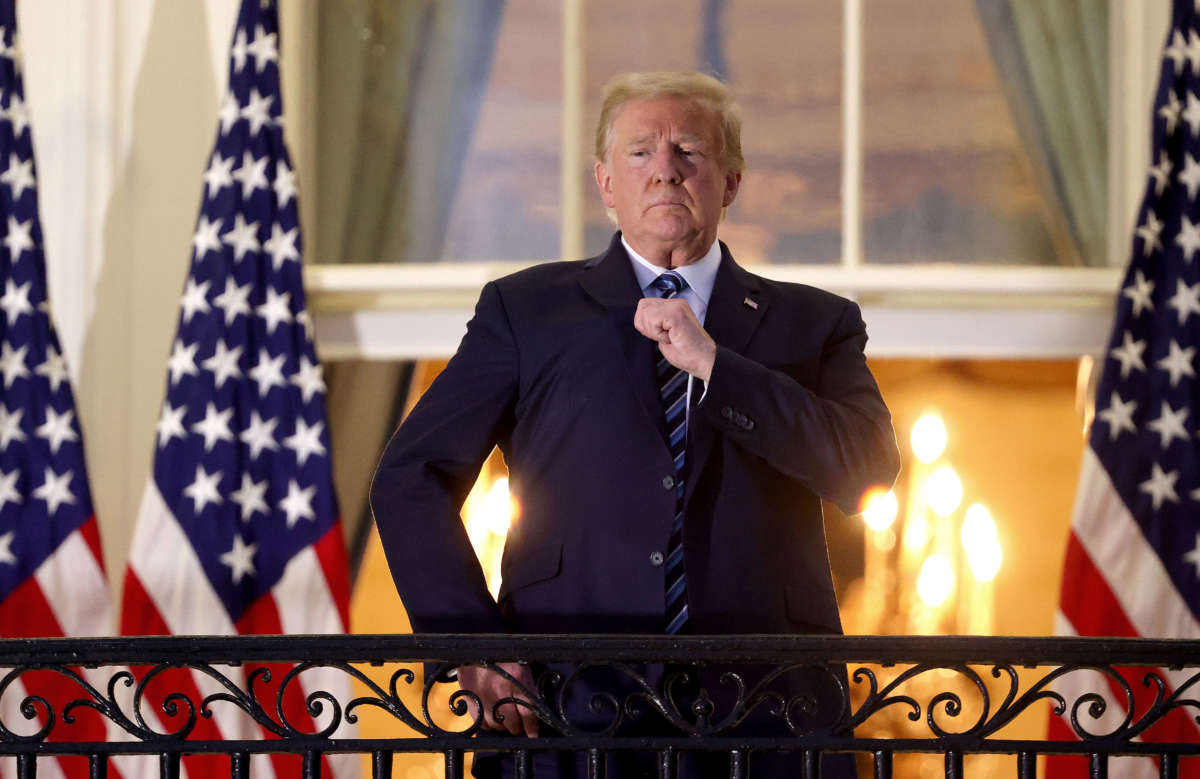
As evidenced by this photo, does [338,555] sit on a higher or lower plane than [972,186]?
lower

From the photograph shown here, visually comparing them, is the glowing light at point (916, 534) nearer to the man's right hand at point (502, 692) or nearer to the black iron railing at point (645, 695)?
the black iron railing at point (645, 695)

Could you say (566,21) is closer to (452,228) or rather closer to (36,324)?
(452,228)

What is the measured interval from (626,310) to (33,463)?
2.44 metres

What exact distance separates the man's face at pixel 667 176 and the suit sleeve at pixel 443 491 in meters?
0.25

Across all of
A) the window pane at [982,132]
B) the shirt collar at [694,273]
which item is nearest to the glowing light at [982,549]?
the window pane at [982,132]

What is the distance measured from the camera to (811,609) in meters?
1.97

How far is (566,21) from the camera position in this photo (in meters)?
4.46

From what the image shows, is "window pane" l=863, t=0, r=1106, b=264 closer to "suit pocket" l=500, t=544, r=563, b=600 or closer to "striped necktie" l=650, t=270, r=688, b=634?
"striped necktie" l=650, t=270, r=688, b=634

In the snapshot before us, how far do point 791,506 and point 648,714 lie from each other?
0.34 meters

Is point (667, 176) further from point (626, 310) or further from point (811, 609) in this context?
point (811, 609)

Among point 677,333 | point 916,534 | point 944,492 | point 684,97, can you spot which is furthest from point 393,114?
point 677,333

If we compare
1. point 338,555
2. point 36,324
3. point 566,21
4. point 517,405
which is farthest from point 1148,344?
point 36,324

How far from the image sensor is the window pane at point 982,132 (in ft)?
14.5

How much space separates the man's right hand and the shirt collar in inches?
22.7
